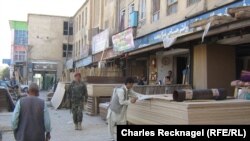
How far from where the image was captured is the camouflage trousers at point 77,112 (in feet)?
36.0

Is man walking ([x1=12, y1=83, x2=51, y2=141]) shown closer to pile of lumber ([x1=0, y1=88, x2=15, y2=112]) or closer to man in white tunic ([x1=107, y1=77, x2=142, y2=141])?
man in white tunic ([x1=107, y1=77, x2=142, y2=141])

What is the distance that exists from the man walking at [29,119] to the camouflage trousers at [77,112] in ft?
16.0

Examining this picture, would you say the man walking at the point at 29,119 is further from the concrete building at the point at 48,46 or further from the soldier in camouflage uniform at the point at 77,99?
the concrete building at the point at 48,46

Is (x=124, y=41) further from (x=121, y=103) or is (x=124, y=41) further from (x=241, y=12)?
(x=241, y=12)

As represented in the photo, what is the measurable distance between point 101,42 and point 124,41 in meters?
6.28

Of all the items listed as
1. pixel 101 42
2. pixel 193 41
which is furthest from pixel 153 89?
pixel 101 42

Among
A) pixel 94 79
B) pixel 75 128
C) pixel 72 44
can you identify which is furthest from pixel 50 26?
pixel 75 128

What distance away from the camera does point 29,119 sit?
5.97 meters

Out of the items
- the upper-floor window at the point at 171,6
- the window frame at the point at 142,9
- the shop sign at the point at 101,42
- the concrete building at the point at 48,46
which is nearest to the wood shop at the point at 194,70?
the upper-floor window at the point at 171,6

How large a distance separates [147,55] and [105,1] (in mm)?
12433

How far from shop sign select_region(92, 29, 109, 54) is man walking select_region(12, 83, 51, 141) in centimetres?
1722

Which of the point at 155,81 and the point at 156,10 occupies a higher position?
the point at 156,10

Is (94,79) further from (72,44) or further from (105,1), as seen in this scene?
(72,44)

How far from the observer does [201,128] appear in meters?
5.38
